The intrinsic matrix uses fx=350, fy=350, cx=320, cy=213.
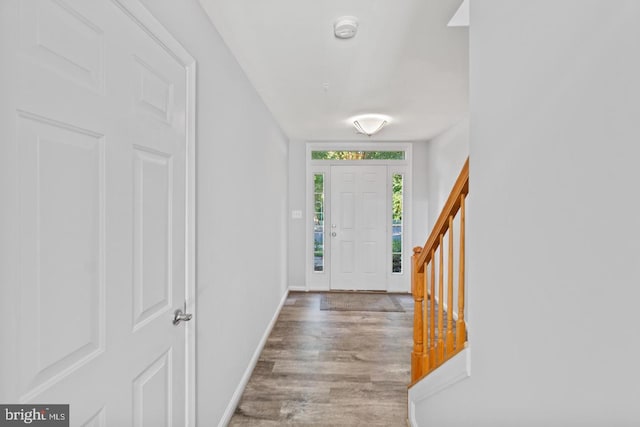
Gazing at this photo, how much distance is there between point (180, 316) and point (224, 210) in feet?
2.52

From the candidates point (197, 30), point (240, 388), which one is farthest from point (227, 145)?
point (240, 388)

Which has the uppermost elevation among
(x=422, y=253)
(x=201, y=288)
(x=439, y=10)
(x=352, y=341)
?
(x=439, y=10)

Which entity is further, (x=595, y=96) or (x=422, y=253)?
(x=422, y=253)

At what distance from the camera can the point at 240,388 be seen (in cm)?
240

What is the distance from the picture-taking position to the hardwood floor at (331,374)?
2207 millimetres

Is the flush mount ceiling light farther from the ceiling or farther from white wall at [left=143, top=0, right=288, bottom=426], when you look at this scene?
white wall at [left=143, top=0, right=288, bottom=426]

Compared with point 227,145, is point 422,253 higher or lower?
lower

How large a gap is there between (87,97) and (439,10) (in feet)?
5.42

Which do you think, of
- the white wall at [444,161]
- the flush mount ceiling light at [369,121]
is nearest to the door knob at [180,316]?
the flush mount ceiling light at [369,121]

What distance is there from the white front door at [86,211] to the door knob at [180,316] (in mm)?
62

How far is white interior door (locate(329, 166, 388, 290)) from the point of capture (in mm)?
5289

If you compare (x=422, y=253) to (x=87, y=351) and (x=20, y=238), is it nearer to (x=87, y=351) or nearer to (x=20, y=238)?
(x=87, y=351)
